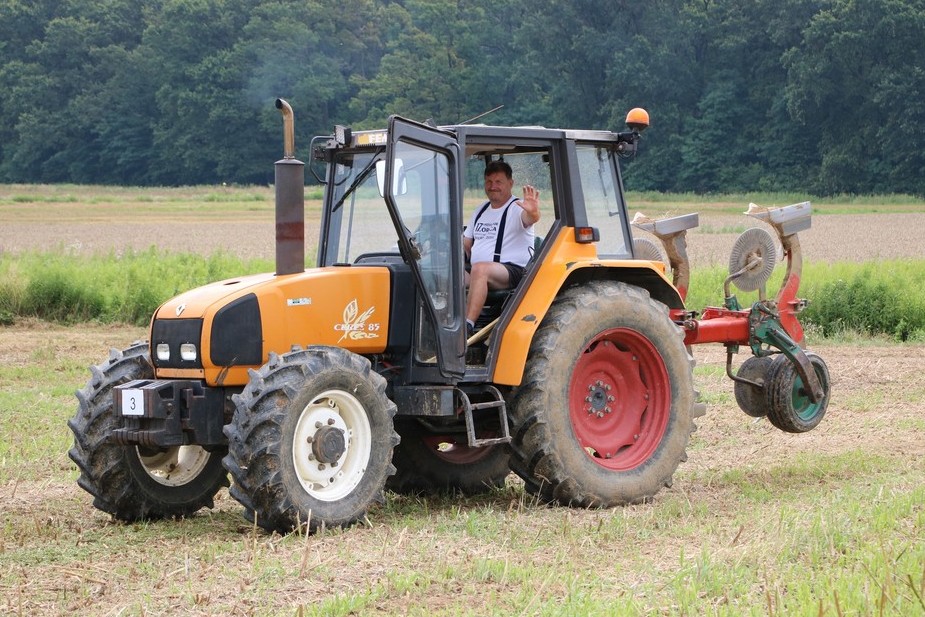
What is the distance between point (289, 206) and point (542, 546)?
2.22 m

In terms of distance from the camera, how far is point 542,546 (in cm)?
610

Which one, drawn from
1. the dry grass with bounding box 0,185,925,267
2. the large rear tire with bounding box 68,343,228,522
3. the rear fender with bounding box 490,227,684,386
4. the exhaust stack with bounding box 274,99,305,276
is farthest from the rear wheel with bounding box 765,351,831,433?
the dry grass with bounding box 0,185,925,267

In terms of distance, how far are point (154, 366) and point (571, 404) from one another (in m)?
2.38

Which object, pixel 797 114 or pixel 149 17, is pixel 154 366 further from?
pixel 149 17

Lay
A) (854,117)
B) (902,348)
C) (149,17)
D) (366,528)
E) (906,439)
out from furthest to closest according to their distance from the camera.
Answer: (149,17), (854,117), (902,348), (906,439), (366,528)

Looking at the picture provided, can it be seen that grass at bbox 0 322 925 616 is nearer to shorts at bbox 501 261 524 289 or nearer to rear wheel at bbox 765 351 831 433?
rear wheel at bbox 765 351 831 433

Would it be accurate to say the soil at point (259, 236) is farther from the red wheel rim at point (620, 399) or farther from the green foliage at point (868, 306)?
the red wheel rim at point (620, 399)

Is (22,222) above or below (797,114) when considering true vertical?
below

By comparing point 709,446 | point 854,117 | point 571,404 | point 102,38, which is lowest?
point 709,446

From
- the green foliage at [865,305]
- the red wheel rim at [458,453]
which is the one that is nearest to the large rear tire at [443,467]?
the red wheel rim at [458,453]

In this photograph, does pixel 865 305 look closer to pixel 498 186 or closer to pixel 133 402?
pixel 498 186

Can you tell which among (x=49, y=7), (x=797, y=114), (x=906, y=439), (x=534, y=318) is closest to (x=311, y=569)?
(x=534, y=318)

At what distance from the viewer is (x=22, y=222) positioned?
3994 cm

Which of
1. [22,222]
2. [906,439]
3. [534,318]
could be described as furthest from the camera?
[22,222]
